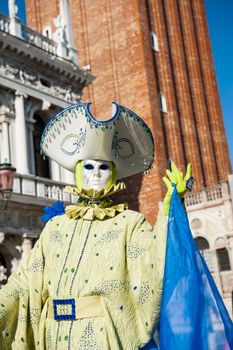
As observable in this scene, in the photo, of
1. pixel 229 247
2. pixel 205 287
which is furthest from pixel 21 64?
pixel 205 287

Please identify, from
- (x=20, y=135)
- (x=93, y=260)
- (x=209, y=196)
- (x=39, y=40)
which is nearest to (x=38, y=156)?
(x=20, y=135)

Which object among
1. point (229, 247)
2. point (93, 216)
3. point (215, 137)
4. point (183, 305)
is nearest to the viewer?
point (183, 305)

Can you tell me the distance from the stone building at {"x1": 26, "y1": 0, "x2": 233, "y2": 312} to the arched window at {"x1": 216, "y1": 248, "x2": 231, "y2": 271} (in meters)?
0.03

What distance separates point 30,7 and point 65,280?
25.0 meters

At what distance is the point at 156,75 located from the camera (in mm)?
23188

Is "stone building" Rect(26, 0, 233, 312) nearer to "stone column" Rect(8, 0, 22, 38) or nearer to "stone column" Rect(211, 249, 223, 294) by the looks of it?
"stone column" Rect(211, 249, 223, 294)

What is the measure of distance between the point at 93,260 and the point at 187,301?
0.66m

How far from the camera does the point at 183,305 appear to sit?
2994mm

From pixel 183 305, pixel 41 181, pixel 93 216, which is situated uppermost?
pixel 41 181

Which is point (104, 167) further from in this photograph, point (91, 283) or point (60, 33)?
point (60, 33)

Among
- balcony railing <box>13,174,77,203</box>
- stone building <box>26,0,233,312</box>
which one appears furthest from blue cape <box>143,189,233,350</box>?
stone building <box>26,0,233,312</box>

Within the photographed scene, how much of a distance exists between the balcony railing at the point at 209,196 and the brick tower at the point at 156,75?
1319mm

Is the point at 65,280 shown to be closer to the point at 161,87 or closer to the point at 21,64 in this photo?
the point at 21,64

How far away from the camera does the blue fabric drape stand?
2.93 meters
